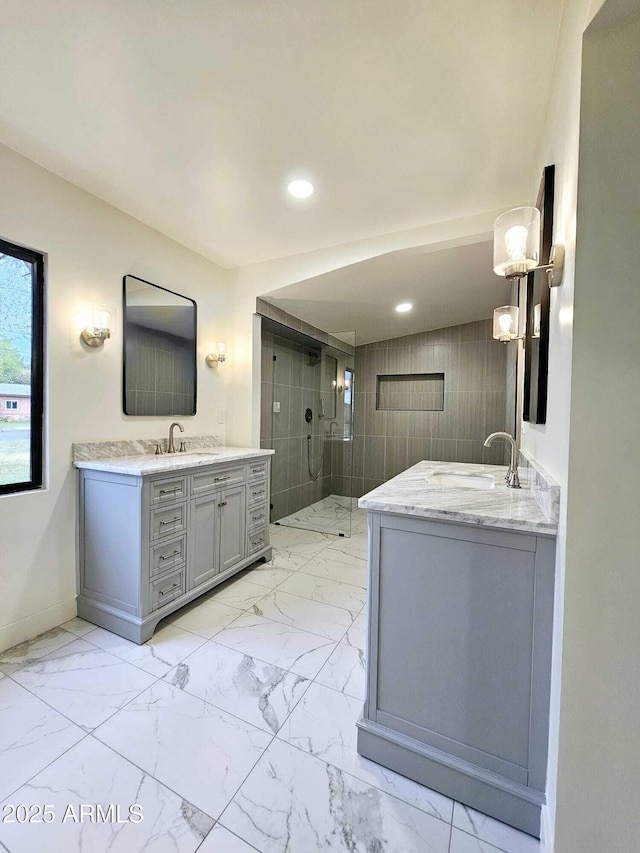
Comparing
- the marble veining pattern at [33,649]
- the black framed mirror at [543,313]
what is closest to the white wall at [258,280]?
the black framed mirror at [543,313]

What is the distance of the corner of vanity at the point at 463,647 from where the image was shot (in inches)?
43.9

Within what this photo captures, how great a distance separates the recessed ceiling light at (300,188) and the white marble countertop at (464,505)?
Result: 183 cm

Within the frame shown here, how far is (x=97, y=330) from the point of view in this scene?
228 centimetres

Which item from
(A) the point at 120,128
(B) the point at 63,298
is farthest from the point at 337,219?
(B) the point at 63,298

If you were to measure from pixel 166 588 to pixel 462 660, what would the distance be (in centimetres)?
168

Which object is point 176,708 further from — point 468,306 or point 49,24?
point 468,306

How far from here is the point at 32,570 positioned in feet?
6.70

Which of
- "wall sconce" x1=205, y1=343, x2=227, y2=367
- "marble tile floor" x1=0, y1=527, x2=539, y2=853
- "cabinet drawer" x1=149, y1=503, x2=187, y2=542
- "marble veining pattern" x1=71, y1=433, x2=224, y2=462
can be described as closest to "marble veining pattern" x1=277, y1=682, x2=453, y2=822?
"marble tile floor" x1=0, y1=527, x2=539, y2=853

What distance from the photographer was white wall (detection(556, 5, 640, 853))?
34.6 inches

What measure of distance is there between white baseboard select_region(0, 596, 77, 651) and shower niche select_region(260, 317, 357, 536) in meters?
2.21

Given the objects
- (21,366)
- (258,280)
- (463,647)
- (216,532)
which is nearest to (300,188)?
(258,280)

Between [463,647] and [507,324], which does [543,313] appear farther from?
[463,647]

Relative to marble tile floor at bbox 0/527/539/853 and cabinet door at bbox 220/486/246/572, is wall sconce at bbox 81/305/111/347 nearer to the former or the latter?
cabinet door at bbox 220/486/246/572

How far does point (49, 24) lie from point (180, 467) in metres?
1.89
